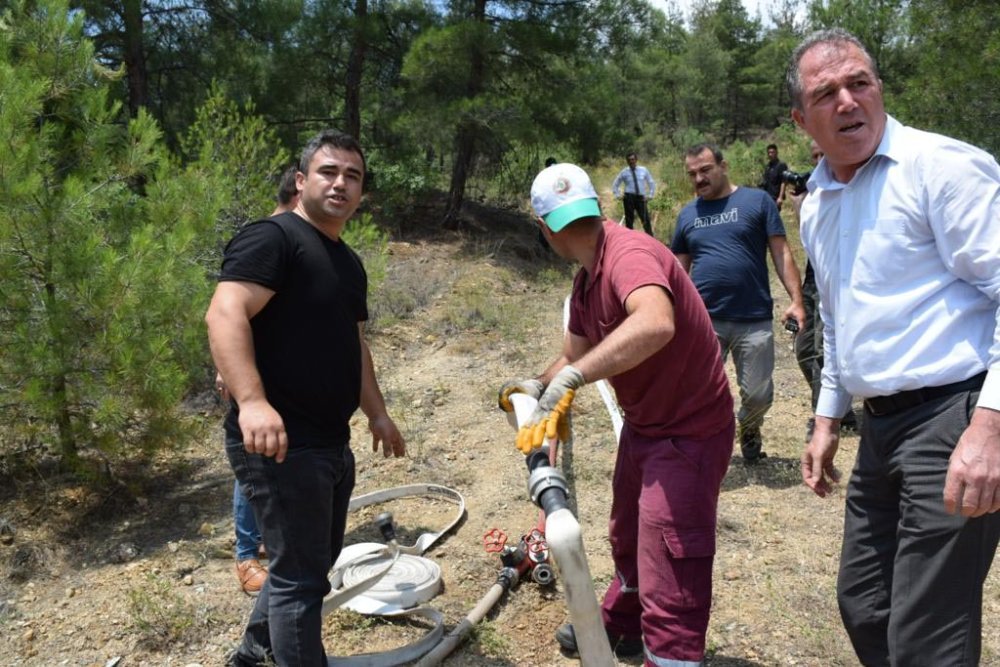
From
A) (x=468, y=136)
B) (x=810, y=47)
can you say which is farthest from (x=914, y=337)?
(x=468, y=136)

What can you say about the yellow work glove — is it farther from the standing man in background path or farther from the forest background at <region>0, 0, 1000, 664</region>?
the standing man in background path

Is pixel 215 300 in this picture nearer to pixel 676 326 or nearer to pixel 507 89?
pixel 676 326

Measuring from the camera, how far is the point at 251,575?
3.37 m

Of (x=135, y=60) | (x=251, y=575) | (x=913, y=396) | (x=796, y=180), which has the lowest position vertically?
(x=251, y=575)

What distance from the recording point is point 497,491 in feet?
14.4

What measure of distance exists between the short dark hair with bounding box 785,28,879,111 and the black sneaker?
178cm

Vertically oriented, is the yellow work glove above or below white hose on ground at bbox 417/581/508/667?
above

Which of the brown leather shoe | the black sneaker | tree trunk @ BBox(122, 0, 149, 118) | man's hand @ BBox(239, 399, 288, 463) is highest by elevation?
tree trunk @ BBox(122, 0, 149, 118)

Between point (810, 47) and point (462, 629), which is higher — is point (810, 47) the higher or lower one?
the higher one

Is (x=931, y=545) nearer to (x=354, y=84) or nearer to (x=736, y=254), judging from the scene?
(x=736, y=254)

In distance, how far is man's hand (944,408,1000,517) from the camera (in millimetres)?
1481

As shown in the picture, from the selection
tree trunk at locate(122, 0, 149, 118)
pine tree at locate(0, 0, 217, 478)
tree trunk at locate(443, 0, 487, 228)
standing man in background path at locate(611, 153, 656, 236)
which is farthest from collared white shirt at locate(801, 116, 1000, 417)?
tree trunk at locate(122, 0, 149, 118)

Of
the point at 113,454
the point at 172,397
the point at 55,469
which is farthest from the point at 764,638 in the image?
the point at 55,469

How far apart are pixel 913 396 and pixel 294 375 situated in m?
1.62
